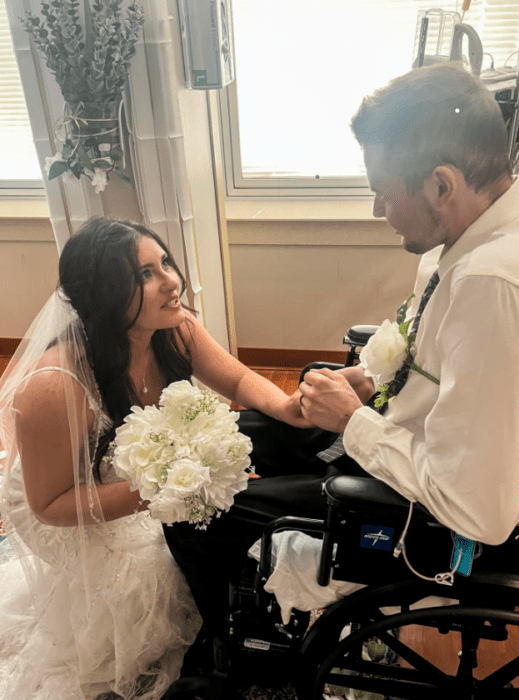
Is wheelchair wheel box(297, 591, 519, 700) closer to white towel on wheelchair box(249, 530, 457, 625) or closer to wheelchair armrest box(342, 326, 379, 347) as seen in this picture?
white towel on wheelchair box(249, 530, 457, 625)

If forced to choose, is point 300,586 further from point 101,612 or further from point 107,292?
point 107,292

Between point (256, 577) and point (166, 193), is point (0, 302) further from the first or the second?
point (256, 577)

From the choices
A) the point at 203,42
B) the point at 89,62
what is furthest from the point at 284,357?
the point at 89,62

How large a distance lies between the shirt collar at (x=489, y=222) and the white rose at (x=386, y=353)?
0.18 meters

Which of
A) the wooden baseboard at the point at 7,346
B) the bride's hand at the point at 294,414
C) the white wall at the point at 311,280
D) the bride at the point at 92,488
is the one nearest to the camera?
the bride at the point at 92,488

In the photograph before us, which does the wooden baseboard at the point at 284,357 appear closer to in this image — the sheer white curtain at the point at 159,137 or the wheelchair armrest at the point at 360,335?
the sheer white curtain at the point at 159,137

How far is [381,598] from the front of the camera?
3.88 feet

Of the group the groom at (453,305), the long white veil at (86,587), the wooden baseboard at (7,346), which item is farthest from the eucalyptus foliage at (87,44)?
the wooden baseboard at (7,346)

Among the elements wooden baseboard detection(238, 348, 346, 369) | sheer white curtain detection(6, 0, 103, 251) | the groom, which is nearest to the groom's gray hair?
the groom

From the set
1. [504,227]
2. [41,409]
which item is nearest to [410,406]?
[504,227]

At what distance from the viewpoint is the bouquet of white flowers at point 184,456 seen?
1.21 metres

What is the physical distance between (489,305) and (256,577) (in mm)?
759

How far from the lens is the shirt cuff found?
3.99ft

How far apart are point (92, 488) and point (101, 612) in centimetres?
37
